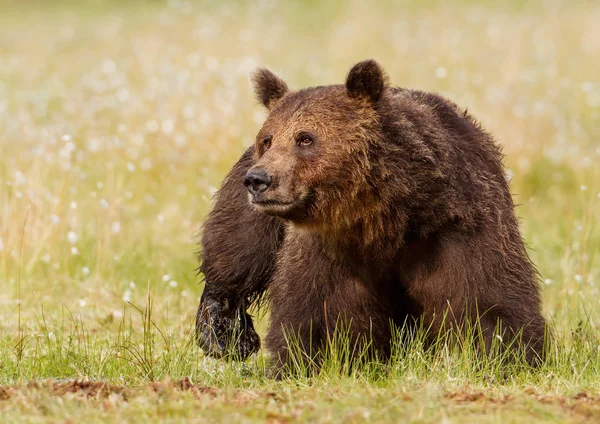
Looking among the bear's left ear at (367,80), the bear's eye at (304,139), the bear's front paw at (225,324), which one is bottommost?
the bear's front paw at (225,324)

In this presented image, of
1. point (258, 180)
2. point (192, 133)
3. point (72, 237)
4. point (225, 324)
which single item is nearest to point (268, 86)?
point (258, 180)

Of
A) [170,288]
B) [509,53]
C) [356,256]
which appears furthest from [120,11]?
[356,256]

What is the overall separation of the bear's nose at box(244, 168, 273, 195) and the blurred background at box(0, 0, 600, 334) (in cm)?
184

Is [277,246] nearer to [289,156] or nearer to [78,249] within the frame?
[289,156]

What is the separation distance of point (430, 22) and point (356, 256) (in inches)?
641

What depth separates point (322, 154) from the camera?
5129mm

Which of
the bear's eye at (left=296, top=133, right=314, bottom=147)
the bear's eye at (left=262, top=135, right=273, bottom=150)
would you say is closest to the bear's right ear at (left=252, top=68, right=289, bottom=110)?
the bear's eye at (left=262, top=135, right=273, bottom=150)

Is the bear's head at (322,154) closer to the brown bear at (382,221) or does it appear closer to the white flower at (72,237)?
the brown bear at (382,221)

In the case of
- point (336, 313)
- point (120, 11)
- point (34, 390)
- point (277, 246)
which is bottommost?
point (34, 390)

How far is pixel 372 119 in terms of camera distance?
5.23 m

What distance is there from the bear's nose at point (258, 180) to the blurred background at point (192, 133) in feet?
6.02

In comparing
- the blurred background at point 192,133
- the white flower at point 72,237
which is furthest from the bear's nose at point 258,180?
the white flower at point 72,237

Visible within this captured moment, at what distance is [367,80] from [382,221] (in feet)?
2.46

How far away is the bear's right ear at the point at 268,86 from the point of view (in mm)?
5770
